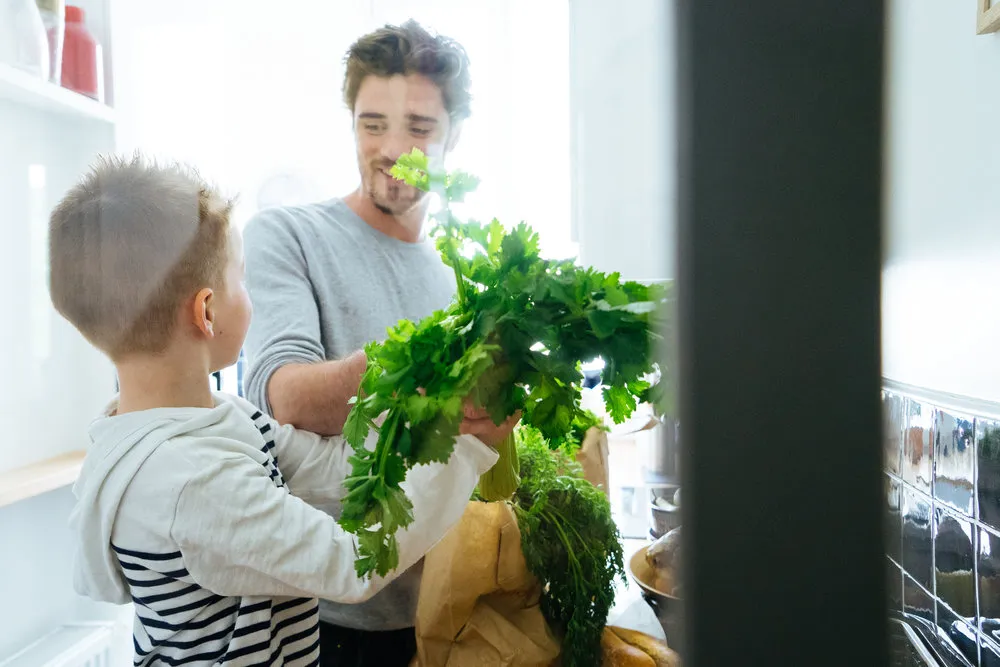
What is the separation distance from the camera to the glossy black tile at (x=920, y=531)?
0.52m

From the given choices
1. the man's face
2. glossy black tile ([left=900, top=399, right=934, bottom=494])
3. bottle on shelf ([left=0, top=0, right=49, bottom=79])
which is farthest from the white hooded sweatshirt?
bottle on shelf ([left=0, top=0, right=49, bottom=79])

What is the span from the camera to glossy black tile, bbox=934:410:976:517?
19.5 inches

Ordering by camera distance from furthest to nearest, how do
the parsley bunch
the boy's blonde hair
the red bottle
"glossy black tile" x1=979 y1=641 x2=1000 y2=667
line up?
1. the red bottle
2. the boy's blonde hair
3. "glossy black tile" x1=979 y1=641 x2=1000 y2=667
4. the parsley bunch

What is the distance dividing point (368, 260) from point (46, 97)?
2.71 ft

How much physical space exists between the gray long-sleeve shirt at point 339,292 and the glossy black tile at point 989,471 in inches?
15.5

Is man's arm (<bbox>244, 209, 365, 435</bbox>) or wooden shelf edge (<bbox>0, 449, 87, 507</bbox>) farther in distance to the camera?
wooden shelf edge (<bbox>0, 449, 87, 507</bbox>)

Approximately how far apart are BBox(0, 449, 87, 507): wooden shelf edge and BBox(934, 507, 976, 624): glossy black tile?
3.28 ft

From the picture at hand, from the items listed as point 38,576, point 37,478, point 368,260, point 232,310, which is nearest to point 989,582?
point 368,260

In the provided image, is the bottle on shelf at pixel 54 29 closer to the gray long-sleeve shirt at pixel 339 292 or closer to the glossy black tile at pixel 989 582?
the gray long-sleeve shirt at pixel 339 292

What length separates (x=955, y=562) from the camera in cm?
49

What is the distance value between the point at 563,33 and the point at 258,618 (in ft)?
1.69

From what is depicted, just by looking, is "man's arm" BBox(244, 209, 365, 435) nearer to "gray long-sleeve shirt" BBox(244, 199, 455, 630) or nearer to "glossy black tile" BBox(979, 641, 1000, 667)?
"gray long-sleeve shirt" BBox(244, 199, 455, 630)

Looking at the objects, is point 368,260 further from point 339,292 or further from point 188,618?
point 188,618

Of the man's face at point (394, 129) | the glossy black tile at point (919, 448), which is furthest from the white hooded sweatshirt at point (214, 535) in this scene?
the glossy black tile at point (919, 448)
